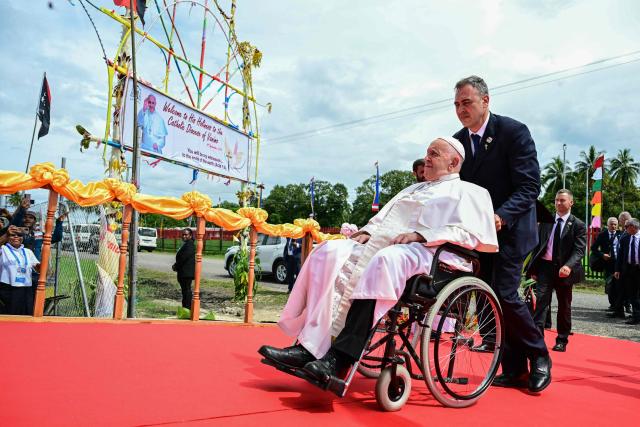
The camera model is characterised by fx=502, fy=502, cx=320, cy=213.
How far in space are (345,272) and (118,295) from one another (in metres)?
2.86

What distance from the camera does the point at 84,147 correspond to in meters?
6.56

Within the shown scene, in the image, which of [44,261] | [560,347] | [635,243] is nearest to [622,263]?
[635,243]

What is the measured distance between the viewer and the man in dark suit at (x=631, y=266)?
7691 millimetres

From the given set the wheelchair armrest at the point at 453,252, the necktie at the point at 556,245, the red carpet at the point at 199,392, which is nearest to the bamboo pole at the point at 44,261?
the red carpet at the point at 199,392

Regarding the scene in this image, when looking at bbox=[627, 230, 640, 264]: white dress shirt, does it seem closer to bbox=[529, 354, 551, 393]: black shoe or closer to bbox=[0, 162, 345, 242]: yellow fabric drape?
bbox=[0, 162, 345, 242]: yellow fabric drape

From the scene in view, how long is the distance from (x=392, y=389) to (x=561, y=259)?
135 inches

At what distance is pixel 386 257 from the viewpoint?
2.17 meters

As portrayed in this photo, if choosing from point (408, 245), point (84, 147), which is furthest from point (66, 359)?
point (84, 147)

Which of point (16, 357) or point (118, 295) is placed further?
point (118, 295)

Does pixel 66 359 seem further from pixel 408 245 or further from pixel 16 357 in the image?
pixel 408 245

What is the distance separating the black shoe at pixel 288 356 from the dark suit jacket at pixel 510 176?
4.31 ft

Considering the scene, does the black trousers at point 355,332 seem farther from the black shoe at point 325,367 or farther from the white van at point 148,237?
the white van at point 148,237

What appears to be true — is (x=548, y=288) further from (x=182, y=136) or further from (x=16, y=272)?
(x=182, y=136)

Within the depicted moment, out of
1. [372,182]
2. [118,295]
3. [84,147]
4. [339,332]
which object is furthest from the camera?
[372,182]
